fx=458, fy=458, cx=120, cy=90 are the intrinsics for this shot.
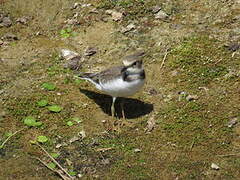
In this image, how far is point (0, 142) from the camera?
798 cm

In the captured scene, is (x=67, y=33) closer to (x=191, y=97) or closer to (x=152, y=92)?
(x=152, y=92)

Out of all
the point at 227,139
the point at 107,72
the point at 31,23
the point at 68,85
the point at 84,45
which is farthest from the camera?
the point at 31,23

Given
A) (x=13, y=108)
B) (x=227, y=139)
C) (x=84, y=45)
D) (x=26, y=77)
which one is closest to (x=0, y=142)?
(x=13, y=108)

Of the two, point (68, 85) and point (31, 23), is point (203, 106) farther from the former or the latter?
point (31, 23)

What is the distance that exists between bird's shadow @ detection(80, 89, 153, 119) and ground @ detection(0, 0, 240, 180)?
0.02 meters

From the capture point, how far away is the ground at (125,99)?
7.53 meters

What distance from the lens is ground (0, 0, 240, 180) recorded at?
24.7 ft

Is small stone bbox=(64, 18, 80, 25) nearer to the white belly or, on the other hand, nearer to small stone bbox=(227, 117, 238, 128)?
the white belly

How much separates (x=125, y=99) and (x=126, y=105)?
19 centimetres

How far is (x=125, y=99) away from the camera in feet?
29.9

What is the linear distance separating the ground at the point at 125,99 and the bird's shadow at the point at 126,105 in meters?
0.02

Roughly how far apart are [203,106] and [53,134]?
2795mm

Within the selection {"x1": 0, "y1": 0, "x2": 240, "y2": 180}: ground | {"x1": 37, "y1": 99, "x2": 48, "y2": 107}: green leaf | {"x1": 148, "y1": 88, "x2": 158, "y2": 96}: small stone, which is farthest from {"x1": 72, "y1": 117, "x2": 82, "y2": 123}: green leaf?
{"x1": 148, "y1": 88, "x2": 158, "y2": 96}: small stone

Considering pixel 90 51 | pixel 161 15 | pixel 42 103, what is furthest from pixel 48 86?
pixel 161 15
